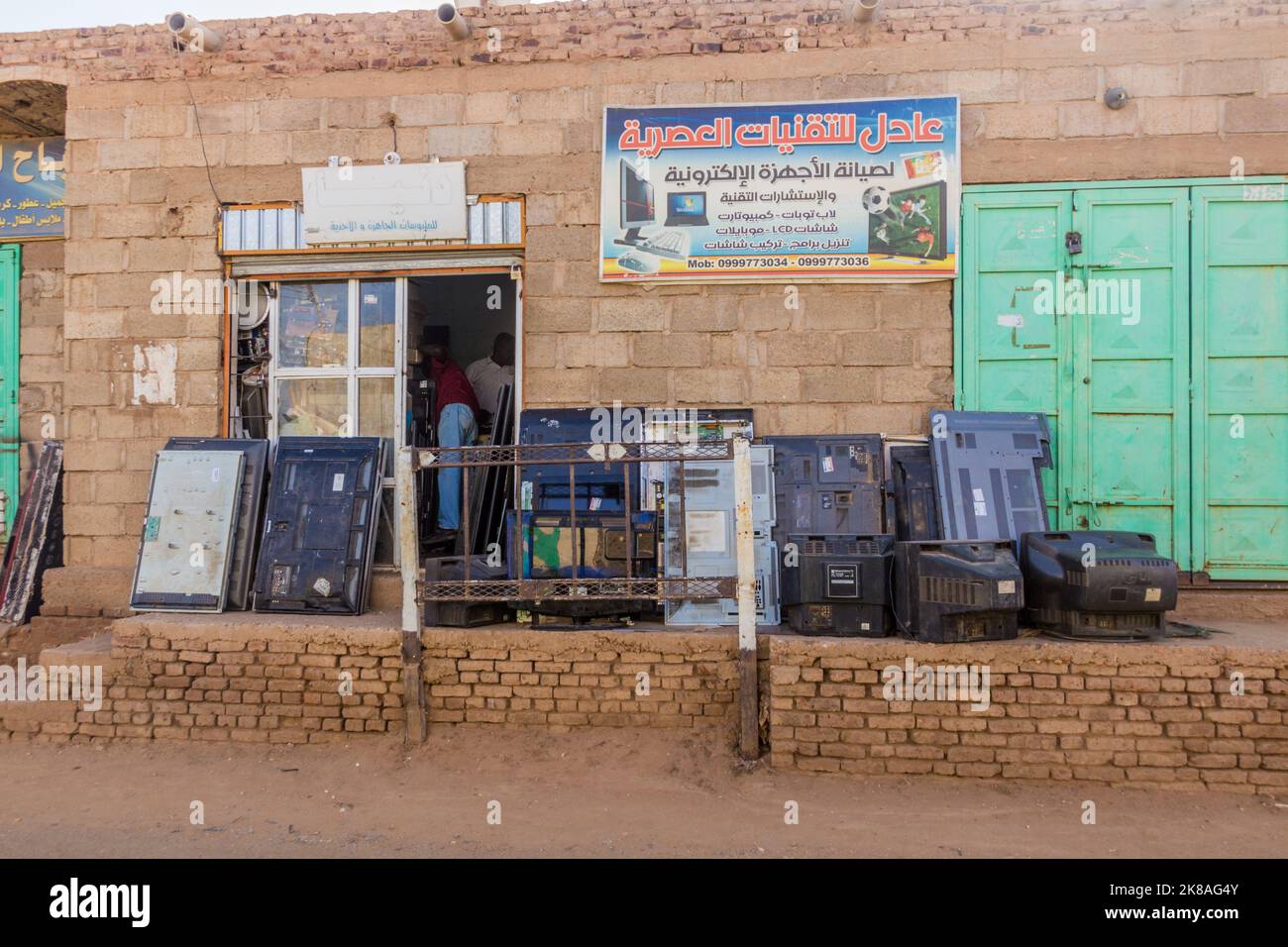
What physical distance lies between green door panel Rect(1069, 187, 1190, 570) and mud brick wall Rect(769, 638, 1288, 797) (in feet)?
4.84

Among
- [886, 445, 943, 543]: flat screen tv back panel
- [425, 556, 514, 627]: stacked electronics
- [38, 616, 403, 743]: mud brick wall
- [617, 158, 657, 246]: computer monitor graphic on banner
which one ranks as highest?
[617, 158, 657, 246]: computer monitor graphic on banner

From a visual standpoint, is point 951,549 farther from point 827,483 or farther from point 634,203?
point 634,203

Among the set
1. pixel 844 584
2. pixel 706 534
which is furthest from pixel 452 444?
pixel 844 584

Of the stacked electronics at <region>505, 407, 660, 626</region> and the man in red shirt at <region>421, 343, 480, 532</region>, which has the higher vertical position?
the man in red shirt at <region>421, 343, 480, 532</region>

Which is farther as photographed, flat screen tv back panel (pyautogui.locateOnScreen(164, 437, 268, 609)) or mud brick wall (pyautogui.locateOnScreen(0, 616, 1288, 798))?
flat screen tv back panel (pyautogui.locateOnScreen(164, 437, 268, 609))

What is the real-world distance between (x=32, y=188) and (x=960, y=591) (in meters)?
8.50

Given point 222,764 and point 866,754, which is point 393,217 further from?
point 866,754

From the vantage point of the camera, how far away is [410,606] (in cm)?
482

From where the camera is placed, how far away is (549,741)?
486cm

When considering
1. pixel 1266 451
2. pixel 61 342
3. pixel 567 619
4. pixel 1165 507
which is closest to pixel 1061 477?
pixel 1165 507

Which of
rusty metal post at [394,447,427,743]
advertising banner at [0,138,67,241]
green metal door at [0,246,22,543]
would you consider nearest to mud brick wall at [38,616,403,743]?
rusty metal post at [394,447,427,743]

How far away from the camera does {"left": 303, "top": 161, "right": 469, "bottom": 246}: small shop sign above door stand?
611 cm

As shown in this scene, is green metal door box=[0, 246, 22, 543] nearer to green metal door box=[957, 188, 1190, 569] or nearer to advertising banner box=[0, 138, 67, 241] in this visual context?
advertising banner box=[0, 138, 67, 241]

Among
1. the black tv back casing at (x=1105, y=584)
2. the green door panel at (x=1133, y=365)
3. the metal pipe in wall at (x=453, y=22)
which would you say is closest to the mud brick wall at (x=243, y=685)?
the black tv back casing at (x=1105, y=584)
